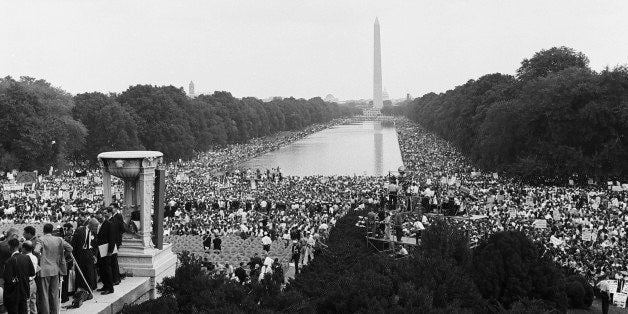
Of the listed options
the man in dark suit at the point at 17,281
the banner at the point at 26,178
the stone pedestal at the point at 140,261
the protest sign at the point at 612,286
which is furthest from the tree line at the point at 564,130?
the man in dark suit at the point at 17,281

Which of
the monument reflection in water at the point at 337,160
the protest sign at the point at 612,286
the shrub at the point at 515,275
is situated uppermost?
the shrub at the point at 515,275

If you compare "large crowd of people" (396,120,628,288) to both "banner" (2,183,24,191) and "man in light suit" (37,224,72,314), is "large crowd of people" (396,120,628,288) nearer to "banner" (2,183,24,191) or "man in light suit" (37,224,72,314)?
"man in light suit" (37,224,72,314)

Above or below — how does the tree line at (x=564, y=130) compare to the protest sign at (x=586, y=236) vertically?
above

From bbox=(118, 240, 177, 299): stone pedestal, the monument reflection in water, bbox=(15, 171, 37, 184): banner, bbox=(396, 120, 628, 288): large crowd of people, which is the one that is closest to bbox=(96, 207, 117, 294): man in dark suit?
bbox=(118, 240, 177, 299): stone pedestal

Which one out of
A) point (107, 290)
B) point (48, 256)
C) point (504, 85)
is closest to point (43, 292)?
point (48, 256)

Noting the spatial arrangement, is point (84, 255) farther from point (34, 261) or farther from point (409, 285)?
point (409, 285)

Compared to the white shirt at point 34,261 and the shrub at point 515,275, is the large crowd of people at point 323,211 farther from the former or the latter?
the shrub at point 515,275
